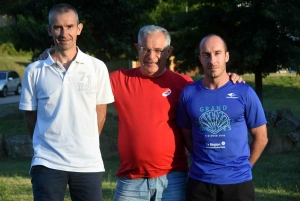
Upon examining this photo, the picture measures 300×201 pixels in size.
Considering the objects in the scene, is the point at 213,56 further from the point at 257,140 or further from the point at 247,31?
the point at 247,31

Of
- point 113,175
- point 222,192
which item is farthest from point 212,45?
point 113,175

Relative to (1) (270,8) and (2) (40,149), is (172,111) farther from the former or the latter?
(1) (270,8)

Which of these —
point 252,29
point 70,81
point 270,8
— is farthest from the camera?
point 252,29

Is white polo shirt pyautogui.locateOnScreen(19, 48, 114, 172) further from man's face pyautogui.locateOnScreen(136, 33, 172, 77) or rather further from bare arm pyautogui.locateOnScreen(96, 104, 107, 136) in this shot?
man's face pyautogui.locateOnScreen(136, 33, 172, 77)

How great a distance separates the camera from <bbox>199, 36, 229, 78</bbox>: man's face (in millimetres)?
4418

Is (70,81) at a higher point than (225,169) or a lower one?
higher

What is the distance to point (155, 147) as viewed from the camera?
15.2 feet

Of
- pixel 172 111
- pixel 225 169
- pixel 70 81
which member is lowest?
pixel 225 169

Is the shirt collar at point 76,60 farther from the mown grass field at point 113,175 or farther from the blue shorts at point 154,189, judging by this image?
the mown grass field at point 113,175

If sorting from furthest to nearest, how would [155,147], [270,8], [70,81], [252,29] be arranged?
[252,29] → [270,8] → [155,147] → [70,81]

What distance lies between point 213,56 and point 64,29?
111 centimetres

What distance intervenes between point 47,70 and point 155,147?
1.01 meters

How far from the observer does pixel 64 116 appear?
170 inches

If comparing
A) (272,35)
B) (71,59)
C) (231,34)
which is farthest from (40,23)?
(71,59)
